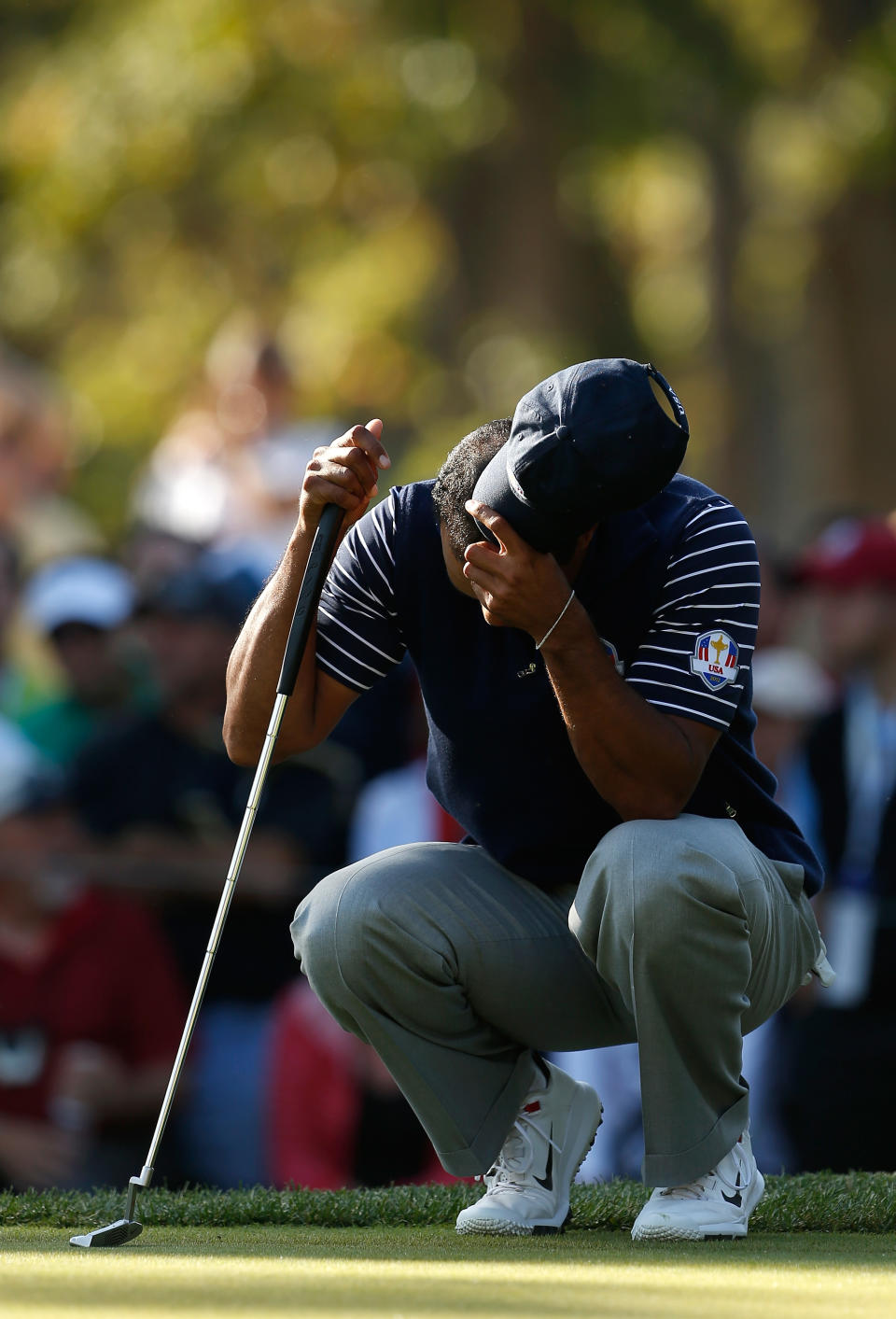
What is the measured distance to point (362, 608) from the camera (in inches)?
162

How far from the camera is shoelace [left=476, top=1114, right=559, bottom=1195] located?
13.3ft

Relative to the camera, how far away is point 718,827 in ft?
12.8

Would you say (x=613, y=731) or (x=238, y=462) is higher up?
(x=238, y=462)

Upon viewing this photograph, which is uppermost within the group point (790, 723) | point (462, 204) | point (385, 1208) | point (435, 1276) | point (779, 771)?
point (462, 204)

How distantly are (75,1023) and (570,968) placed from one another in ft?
8.76

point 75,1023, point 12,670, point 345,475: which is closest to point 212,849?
point 75,1023

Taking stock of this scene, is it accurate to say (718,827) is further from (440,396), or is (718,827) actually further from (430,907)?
(440,396)

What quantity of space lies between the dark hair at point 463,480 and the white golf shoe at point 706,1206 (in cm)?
122

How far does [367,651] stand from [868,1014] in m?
2.73

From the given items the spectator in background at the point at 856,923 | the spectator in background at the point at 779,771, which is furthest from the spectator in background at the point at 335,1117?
the spectator in background at the point at 856,923

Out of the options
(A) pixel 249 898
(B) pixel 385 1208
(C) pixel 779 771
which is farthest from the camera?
(C) pixel 779 771

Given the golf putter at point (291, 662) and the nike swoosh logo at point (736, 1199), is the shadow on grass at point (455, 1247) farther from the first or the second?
the golf putter at point (291, 662)

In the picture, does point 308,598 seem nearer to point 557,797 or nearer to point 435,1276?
point 557,797

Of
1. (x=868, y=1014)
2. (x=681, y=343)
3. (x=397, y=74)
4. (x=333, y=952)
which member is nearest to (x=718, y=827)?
(x=333, y=952)
